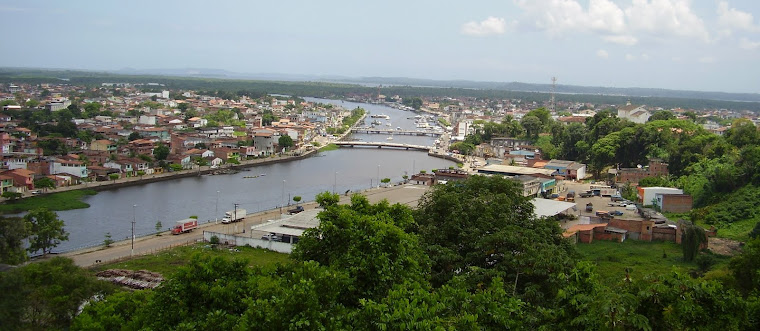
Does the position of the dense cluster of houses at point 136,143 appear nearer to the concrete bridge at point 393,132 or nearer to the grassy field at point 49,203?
the grassy field at point 49,203

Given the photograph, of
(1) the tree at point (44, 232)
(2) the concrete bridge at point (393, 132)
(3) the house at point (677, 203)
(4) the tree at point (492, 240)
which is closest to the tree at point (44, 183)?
(1) the tree at point (44, 232)

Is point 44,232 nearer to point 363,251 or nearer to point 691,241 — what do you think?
point 363,251

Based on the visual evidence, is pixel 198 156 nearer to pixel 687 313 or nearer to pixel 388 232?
pixel 388 232

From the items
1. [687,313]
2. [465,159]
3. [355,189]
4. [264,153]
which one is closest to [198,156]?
[264,153]

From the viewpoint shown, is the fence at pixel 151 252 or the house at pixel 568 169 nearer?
the fence at pixel 151 252

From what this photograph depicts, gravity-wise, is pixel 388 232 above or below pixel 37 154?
above

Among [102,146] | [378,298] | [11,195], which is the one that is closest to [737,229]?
[378,298]
